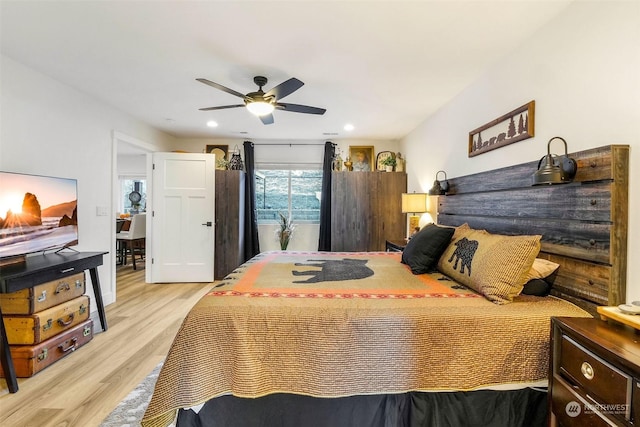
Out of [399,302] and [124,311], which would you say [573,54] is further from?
[124,311]

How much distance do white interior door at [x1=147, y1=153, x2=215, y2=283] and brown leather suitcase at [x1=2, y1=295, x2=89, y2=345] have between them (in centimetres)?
213

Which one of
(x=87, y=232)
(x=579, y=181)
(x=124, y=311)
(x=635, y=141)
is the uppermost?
(x=635, y=141)

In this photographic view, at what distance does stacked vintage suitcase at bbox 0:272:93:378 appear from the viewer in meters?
2.09

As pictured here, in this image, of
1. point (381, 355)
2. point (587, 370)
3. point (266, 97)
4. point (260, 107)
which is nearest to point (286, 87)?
point (266, 97)

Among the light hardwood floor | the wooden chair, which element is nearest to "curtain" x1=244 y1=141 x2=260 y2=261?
the light hardwood floor

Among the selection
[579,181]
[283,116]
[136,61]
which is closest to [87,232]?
[136,61]

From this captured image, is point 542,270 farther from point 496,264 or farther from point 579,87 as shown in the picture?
point 579,87

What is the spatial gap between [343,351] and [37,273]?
7.50ft

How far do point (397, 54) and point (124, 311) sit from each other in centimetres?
385

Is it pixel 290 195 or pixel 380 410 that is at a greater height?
pixel 290 195

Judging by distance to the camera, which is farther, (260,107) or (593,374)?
(260,107)

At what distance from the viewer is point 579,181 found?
158cm

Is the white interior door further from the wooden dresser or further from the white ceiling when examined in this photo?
the wooden dresser

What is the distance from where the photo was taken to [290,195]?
5422 mm
